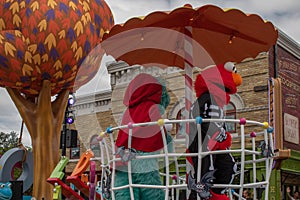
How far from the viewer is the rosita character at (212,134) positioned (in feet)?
8.45

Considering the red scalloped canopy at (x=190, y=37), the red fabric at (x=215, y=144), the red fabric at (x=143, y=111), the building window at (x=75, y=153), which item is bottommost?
the red fabric at (x=215, y=144)

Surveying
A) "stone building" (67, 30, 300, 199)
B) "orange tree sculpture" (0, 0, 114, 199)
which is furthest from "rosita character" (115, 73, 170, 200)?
"stone building" (67, 30, 300, 199)

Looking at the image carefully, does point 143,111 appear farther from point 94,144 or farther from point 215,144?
point 215,144

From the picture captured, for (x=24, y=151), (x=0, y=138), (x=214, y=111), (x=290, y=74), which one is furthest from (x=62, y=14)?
(x=0, y=138)

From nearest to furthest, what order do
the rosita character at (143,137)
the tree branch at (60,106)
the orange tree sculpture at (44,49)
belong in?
the rosita character at (143,137) < the orange tree sculpture at (44,49) < the tree branch at (60,106)

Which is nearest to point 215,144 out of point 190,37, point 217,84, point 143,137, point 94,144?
point 217,84

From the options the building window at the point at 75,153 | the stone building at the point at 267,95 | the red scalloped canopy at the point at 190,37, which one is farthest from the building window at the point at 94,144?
the building window at the point at 75,153

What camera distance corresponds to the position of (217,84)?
2936 mm

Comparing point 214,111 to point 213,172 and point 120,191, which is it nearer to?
point 213,172

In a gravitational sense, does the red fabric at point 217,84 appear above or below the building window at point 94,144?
above

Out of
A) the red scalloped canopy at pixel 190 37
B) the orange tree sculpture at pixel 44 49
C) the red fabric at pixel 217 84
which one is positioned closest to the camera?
the red scalloped canopy at pixel 190 37

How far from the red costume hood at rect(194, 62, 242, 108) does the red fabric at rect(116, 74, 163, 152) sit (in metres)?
0.33

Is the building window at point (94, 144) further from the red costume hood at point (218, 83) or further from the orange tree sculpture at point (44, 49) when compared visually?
the orange tree sculpture at point (44, 49)

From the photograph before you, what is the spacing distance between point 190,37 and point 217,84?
1.28 ft
